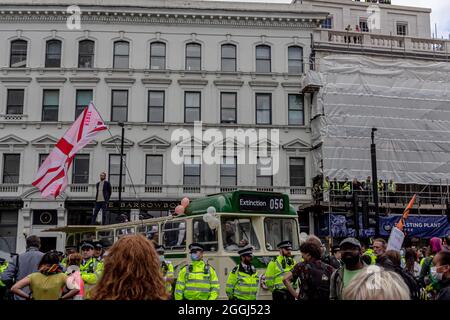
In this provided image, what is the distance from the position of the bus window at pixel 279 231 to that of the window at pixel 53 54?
2089 centimetres

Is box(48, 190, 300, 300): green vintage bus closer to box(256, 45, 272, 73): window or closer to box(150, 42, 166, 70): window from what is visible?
box(150, 42, 166, 70): window

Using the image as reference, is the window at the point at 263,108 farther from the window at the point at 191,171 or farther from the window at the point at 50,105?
the window at the point at 50,105

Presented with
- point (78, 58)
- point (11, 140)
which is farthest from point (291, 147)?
point (11, 140)

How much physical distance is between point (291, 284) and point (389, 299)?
509 cm

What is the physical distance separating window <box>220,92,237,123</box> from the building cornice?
4.37 meters

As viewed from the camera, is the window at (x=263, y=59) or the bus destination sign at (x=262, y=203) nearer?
the bus destination sign at (x=262, y=203)

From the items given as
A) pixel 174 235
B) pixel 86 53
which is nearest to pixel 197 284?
pixel 174 235

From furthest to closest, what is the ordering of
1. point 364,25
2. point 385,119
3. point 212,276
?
point 364,25, point 385,119, point 212,276

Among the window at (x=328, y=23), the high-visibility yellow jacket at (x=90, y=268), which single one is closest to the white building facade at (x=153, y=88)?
the window at (x=328, y=23)

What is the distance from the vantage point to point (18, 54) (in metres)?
30.3

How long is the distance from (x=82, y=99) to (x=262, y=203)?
62.0 ft

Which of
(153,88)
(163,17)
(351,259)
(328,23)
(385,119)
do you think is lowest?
(351,259)

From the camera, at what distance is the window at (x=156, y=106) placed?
3006 cm

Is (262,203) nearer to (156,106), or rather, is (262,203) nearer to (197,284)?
(197,284)
